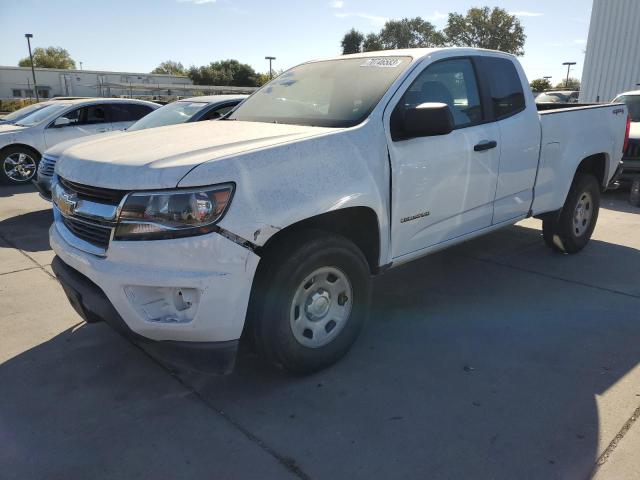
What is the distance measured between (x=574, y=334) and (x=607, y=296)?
952 millimetres

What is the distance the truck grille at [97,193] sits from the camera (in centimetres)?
260

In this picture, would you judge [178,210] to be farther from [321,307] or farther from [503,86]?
[503,86]

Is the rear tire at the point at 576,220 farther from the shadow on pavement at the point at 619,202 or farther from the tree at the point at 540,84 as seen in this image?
the tree at the point at 540,84

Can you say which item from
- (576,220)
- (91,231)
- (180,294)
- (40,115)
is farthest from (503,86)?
(40,115)

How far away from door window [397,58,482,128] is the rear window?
8.6 inches

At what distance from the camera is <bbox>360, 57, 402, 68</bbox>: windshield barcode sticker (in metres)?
3.61

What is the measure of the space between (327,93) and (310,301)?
5.10ft

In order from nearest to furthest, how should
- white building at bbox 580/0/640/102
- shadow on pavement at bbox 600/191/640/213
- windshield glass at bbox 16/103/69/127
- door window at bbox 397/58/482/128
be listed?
door window at bbox 397/58/482/128, shadow on pavement at bbox 600/191/640/213, windshield glass at bbox 16/103/69/127, white building at bbox 580/0/640/102

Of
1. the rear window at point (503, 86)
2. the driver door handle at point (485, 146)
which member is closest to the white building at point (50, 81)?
the rear window at point (503, 86)

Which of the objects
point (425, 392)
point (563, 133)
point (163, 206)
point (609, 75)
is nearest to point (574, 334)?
point (425, 392)

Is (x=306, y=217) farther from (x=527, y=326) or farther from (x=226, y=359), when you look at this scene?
(x=527, y=326)

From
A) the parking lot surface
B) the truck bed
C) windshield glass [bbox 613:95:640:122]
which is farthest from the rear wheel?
windshield glass [bbox 613:95:640:122]

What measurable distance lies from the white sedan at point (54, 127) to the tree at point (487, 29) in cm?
6455

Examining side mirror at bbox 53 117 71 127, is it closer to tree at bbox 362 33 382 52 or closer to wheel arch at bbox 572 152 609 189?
wheel arch at bbox 572 152 609 189
